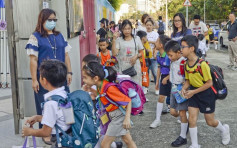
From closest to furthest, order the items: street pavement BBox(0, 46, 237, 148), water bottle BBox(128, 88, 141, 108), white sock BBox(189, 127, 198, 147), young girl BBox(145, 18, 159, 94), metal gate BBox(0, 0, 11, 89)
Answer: water bottle BBox(128, 88, 141, 108) < white sock BBox(189, 127, 198, 147) < street pavement BBox(0, 46, 237, 148) < young girl BBox(145, 18, 159, 94) < metal gate BBox(0, 0, 11, 89)

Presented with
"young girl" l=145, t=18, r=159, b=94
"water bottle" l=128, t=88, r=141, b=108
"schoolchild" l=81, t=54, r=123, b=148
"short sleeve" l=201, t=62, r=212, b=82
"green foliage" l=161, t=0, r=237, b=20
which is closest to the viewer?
"water bottle" l=128, t=88, r=141, b=108

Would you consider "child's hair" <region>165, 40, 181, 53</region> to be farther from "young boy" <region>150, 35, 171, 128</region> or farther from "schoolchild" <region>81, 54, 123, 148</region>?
"schoolchild" <region>81, 54, 123, 148</region>

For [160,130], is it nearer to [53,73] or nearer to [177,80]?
[177,80]

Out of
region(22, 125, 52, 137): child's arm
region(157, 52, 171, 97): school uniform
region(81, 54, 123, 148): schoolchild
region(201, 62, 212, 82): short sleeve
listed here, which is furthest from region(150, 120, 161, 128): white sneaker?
region(22, 125, 52, 137): child's arm

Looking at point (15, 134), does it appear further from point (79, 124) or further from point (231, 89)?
point (231, 89)

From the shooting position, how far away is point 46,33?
14.9ft

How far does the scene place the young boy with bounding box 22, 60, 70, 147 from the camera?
2.62m

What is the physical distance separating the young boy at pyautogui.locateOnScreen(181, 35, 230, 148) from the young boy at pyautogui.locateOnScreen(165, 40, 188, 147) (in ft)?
0.72

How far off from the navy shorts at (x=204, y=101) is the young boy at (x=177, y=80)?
0.20 meters

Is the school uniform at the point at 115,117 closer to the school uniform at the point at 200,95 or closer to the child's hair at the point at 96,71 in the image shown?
the child's hair at the point at 96,71

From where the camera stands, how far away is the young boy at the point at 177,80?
4672 millimetres

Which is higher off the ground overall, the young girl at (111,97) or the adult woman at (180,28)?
the adult woman at (180,28)

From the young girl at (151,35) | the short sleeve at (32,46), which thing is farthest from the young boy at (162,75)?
the young girl at (151,35)

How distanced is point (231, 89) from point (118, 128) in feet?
18.8
